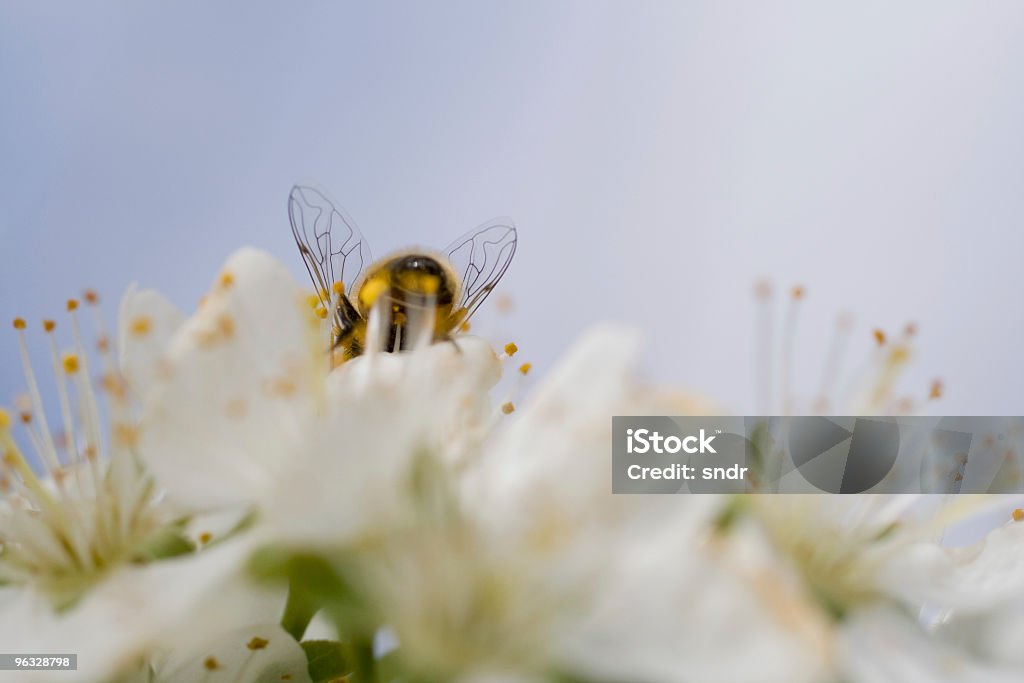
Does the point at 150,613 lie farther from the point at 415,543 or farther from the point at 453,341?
the point at 453,341

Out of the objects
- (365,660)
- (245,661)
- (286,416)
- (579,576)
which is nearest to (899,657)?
(579,576)

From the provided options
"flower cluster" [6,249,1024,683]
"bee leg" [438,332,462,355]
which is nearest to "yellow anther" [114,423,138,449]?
"flower cluster" [6,249,1024,683]

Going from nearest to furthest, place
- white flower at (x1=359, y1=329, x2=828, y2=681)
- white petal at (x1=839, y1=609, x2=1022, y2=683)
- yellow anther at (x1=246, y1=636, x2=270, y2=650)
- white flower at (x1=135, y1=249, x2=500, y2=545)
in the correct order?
white flower at (x1=359, y1=329, x2=828, y2=681) → white flower at (x1=135, y1=249, x2=500, y2=545) → white petal at (x1=839, y1=609, x2=1022, y2=683) → yellow anther at (x1=246, y1=636, x2=270, y2=650)

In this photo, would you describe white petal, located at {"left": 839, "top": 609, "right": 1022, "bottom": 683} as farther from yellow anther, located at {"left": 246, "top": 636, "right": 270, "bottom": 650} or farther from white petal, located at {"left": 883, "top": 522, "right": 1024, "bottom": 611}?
yellow anther, located at {"left": 246, "top": 636, "right": 270, "bottom": 650}

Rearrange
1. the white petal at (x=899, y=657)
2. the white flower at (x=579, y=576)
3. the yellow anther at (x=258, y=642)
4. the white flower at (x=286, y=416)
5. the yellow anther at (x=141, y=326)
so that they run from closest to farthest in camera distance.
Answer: the white flower at (x=579, y=576)
the white flower at (x=286, y=416)
the white petal at (x=899, y=657)
the yellow anther at (x=141, y=326)
the yellow anther at (x=258, y=642)

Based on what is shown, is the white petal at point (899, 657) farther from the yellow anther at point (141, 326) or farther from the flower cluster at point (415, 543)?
the yellow anther at point (141, 326)

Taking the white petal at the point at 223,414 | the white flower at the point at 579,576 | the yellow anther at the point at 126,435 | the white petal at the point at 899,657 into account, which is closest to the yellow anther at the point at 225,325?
the white petal at the point at 223,414

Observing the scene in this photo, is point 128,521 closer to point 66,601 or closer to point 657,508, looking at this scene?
point 66,601

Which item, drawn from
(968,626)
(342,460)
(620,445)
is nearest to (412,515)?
(342,460)
